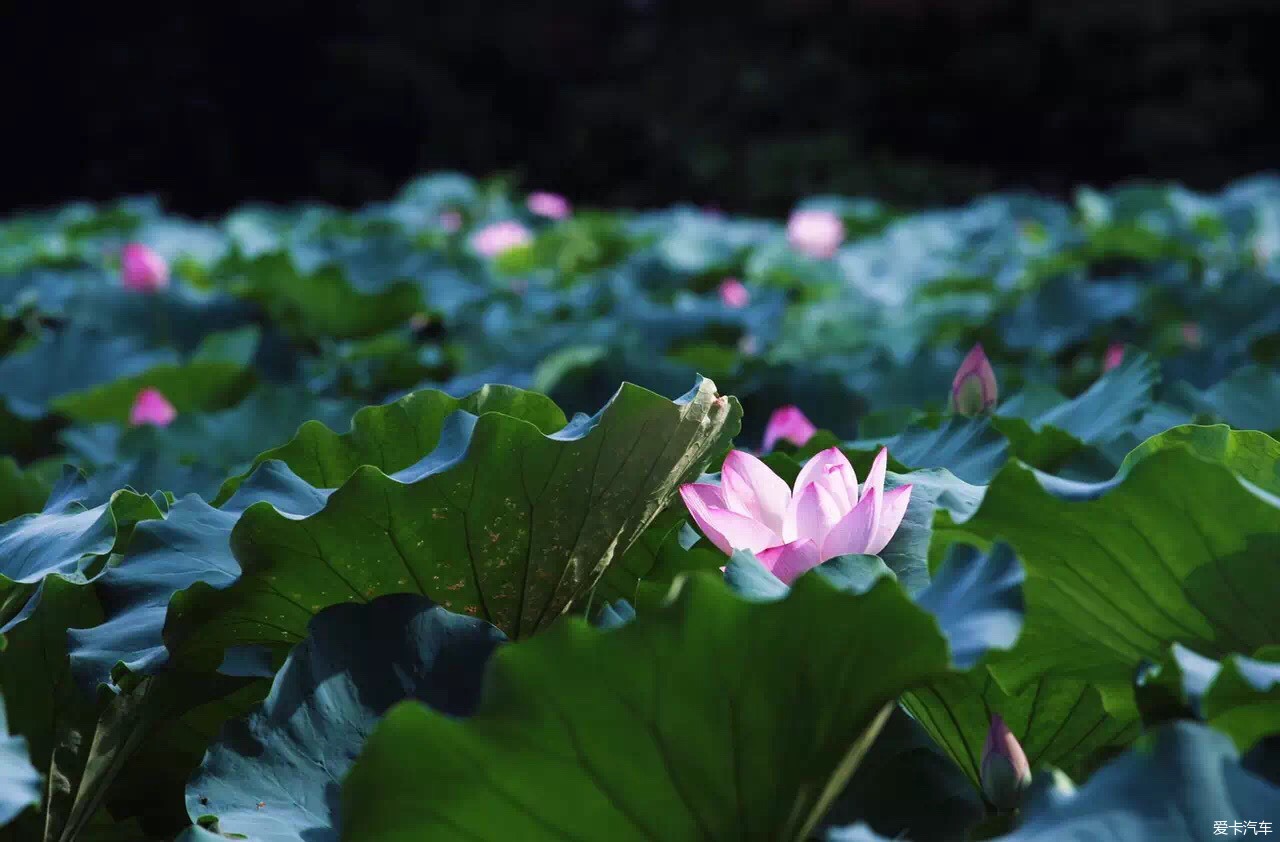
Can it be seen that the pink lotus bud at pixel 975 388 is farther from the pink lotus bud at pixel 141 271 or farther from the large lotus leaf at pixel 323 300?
the pink lotus bud at pixel 141 271

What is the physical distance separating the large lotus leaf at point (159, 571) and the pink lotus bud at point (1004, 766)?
451mm

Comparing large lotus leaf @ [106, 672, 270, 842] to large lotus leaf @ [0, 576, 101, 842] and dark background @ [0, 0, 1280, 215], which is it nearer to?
large lotus leaf @ [0, 576, 101, 842]

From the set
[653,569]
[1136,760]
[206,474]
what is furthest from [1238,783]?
[206,474]

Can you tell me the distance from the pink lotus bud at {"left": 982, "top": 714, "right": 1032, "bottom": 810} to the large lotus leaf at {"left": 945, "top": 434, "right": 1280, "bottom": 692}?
75 millimetres

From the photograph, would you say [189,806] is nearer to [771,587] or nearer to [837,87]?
[771,587]

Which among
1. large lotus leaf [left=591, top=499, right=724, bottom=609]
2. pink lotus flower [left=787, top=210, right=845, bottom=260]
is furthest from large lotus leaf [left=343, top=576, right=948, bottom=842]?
pink lotus flower [left=787, top=210, right=845, bottom=260]

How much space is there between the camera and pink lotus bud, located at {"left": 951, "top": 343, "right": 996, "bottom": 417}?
138 cm

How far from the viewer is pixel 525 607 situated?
0.94 m

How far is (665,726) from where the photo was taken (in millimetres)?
660

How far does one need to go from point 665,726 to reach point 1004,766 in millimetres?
203

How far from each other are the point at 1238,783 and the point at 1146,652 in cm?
20

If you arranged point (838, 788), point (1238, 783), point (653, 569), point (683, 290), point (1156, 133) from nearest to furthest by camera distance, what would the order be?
point (1238, 783)
point (838, 788)
point (653, 569)
point (683, 290)
point (1156, 133)

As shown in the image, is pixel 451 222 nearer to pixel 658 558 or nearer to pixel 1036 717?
pixel 658 558

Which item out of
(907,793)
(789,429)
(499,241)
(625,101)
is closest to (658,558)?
(907,793)
